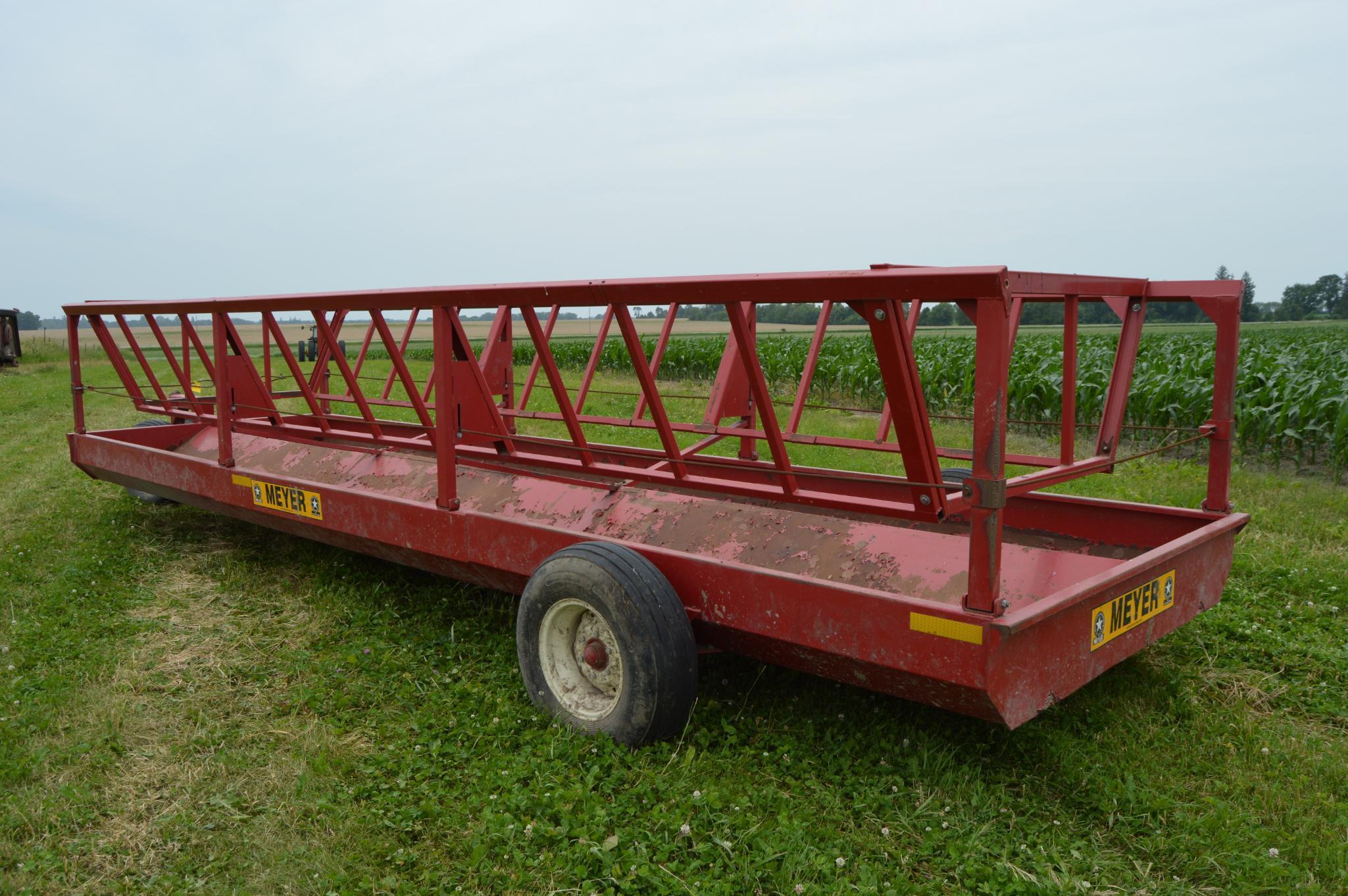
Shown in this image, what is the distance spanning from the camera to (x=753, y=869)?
2.59 metres

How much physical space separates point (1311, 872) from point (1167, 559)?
0.99 meters

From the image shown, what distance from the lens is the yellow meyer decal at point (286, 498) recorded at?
4.52 meters

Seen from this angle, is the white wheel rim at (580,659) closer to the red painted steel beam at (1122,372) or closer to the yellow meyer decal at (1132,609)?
the yellow meyer decal at (1132,609)

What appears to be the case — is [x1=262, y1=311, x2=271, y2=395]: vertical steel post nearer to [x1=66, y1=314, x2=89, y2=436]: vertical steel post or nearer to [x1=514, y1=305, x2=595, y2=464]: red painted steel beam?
[x1=66, y1=314, x2=89, y2=436]: vertical steel post

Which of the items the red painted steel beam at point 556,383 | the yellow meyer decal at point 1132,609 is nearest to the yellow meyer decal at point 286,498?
the red painted steel beam at point 556,383

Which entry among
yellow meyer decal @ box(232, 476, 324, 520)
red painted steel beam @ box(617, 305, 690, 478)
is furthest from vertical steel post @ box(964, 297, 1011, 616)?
yellow meyer decal @ box(232, 476, 324, 520)

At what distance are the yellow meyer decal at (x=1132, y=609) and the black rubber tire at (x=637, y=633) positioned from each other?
1254 mm

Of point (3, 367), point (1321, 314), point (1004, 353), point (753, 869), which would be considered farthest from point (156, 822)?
point (1321, 314)

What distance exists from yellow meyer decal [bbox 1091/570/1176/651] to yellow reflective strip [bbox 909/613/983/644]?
22.4 inches

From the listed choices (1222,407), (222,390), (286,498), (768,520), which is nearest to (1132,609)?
(1222,407)

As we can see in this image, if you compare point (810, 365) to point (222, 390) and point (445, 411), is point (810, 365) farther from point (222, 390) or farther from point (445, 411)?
point (222, 390)

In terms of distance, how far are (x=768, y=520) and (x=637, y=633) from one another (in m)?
1.26

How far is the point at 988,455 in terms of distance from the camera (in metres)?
2.48

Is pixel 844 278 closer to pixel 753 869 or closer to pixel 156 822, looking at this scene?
pixel 753 869
